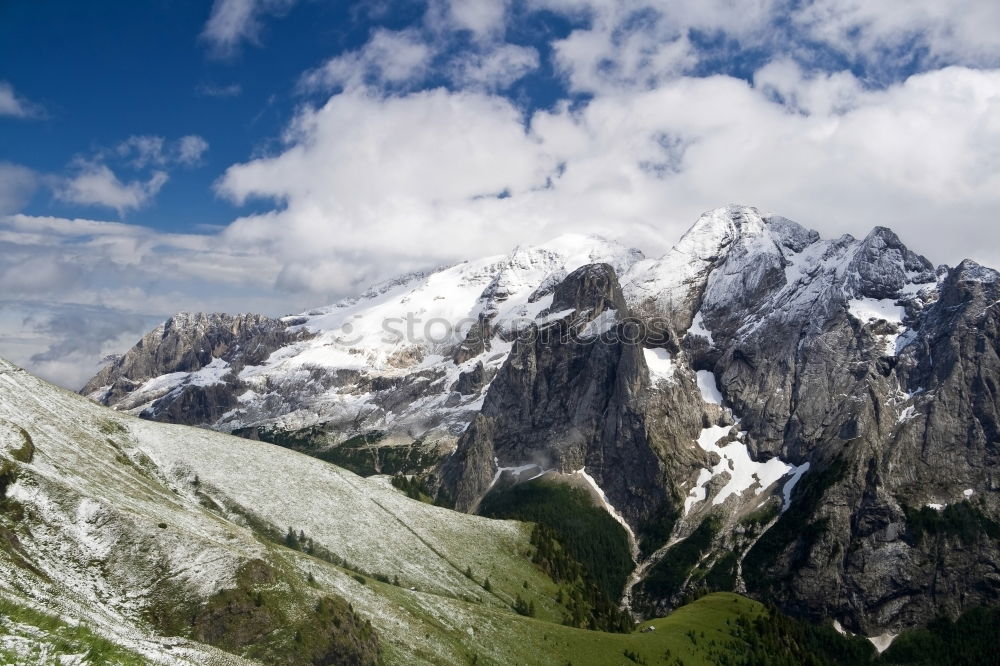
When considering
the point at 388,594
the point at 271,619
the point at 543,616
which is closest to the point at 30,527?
the point at 271,619

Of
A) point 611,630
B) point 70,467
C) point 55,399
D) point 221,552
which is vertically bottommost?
point 611,630

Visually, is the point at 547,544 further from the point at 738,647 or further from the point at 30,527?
the point at 30,527

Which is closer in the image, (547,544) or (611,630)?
(611,630)

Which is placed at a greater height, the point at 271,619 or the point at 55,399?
the point at 55,399

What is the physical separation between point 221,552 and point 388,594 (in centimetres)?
3232

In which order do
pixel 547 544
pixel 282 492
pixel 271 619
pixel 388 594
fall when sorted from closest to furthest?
pixel 271 619 → pixel 388 594 → pixel 282 492 → pixel 547 544

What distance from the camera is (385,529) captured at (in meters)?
143

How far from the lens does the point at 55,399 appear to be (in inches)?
4722

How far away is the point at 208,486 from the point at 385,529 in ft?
116

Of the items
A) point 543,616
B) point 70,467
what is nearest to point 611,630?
point 543,616

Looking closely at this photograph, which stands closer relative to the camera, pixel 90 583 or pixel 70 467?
pixel 90 583

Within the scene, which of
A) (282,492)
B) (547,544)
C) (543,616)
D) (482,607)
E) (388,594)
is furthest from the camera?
(547,544)

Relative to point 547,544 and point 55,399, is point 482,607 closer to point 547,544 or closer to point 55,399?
point 547,544

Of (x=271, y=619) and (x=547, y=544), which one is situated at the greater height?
(x=547, y=544)
